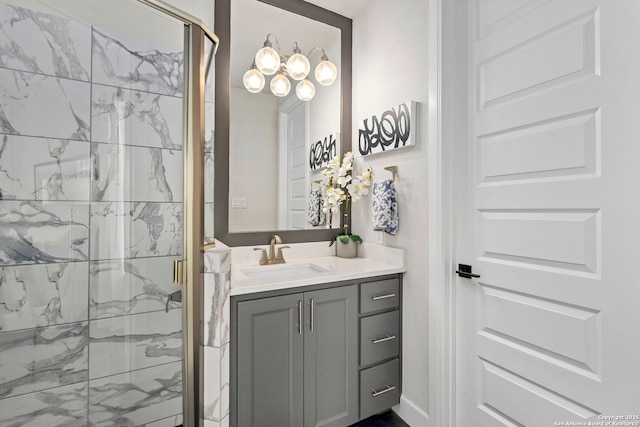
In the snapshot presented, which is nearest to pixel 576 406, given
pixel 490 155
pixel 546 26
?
pixel 490 155

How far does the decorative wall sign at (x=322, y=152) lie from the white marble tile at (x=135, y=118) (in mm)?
1111

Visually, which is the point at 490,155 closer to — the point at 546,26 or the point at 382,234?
the point at 546,26

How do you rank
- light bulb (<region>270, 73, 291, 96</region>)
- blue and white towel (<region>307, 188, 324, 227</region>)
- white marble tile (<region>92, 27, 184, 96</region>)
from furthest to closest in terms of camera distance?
blue and white towel (<region>307, 188, 324, 227</region>) → light bulb (<region>270, 73, 291, 96</region>) → white marble tile (<region>92, 27, 184, 96</region>)

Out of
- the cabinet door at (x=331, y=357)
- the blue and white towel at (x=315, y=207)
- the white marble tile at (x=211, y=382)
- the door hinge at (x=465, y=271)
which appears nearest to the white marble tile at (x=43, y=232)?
the white marble tile at (x=211, y=382)

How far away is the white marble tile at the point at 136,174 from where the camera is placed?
111cm

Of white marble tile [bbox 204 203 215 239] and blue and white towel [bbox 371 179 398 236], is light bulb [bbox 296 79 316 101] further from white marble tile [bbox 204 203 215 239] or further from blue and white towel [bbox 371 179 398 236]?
white marble tile [bbox 204 203 215 239]

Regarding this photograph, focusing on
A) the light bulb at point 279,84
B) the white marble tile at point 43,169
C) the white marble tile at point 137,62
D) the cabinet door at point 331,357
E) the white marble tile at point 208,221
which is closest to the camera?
the white marble tile at point 43,169

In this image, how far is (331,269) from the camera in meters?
1.78

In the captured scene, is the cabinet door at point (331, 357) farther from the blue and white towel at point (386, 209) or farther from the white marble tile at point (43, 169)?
the white marble tile at point (43, 169)

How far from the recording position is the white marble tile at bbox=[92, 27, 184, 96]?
1.12 meters

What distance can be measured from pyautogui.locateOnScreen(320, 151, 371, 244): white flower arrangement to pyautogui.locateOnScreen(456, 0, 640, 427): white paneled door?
670 millimetres

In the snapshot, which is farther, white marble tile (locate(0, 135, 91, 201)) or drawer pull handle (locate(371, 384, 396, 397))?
drawer pull handle (locate(371, 384, 396, 397))

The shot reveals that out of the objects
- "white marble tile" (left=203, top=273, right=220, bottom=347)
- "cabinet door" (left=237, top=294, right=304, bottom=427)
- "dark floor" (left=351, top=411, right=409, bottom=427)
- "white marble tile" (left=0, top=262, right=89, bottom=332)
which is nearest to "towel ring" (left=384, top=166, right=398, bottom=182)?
"cabinet door" (left=237, top=294, right=304, bottom=427)

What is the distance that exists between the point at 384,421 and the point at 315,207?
137 centimetres
